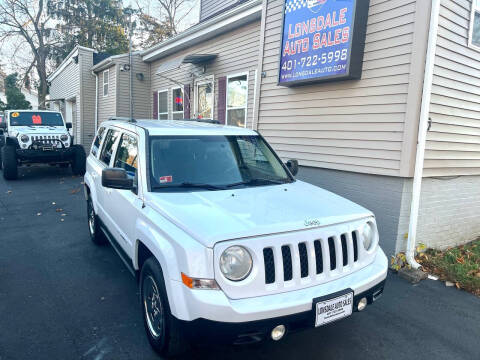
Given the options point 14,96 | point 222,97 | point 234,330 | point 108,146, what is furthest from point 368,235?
point 14,96

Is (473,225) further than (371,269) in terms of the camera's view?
Yes

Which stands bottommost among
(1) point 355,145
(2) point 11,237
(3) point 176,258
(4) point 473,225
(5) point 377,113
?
(2) point 11,237

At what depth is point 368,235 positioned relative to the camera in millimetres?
2902

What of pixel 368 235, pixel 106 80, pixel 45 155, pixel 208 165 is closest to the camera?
pixel 368 235

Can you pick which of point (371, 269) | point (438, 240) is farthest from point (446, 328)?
point (438, 240)

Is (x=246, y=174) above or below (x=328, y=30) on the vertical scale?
below

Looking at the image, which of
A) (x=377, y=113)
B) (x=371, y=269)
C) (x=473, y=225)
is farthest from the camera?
(x=473, y=225)

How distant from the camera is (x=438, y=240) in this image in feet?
17.1

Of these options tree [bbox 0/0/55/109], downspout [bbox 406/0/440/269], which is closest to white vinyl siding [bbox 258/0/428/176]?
downspout [bbox 406/0/440/269]

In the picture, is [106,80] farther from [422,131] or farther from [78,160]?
[422,131]

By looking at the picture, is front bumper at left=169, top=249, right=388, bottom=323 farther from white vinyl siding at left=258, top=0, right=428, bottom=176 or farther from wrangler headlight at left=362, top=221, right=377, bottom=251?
white vinyl siding at left=258, top=0, right=428, bottom=176

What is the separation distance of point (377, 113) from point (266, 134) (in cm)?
248

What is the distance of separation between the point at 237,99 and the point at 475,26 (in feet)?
16.5

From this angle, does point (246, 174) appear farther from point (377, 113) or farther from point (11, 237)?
point (11, 237)
